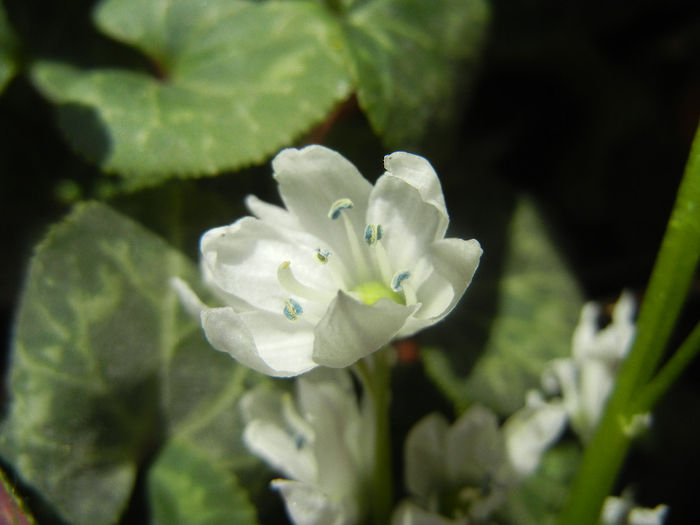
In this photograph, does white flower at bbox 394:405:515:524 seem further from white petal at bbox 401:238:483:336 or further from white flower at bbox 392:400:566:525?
white petal at bbox 401:238:483:336

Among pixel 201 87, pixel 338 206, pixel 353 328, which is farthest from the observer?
pixel 201 87

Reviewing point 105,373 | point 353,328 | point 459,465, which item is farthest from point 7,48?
point 459,465

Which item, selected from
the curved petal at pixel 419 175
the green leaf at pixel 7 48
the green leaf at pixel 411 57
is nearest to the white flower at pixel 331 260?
the curved petal at pixel 419 175

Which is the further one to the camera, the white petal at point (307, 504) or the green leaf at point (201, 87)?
the green leaf at point (201, 87)

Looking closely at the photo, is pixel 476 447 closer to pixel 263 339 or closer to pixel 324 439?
pixel 324 439

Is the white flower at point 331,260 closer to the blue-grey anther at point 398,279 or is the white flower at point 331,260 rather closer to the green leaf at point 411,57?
the blue-grey anther at point 398,279

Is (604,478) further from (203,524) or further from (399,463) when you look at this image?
(203,524)

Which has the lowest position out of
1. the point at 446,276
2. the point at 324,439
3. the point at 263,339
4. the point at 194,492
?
the point at 194,492
